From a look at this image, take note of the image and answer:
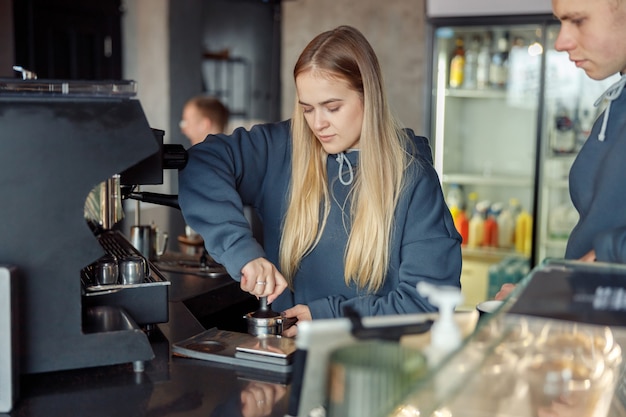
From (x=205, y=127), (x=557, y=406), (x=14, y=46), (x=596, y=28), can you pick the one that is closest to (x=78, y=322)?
→ (x=557, y=406)

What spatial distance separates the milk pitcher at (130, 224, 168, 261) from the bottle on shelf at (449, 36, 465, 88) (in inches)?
105

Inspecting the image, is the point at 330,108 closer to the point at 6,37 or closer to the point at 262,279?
the point at 262,279

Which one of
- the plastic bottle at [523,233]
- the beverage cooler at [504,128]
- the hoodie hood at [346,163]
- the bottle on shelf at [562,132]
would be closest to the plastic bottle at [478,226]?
the beverage cooler at [504,128]

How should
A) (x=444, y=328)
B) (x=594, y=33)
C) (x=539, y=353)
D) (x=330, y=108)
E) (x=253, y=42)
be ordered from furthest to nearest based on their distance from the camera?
1. (x=253, y=42)
2. (x=330, y=108)
3. (x=594, y=33)
4. (x=539, y=353)
5. (x=444, y=328)

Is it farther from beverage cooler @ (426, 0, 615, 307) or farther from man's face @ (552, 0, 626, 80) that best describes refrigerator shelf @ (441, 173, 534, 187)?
man's face @ (552, 0, 626, 80)

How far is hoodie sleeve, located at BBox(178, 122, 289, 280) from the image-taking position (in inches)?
70.1

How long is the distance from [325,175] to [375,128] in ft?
0.67

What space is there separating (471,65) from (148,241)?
2.87 meters

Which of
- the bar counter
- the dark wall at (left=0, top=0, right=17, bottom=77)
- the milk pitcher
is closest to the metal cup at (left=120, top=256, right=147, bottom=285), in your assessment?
the bar counter

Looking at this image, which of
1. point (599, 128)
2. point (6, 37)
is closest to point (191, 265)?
point (599, 128)

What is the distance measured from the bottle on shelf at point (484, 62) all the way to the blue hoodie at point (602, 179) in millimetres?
3095

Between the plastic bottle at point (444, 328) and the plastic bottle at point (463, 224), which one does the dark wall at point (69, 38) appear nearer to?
the plastic bottle at point (463, 224)

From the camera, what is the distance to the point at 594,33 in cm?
163

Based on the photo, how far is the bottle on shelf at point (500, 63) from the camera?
4.82 m
